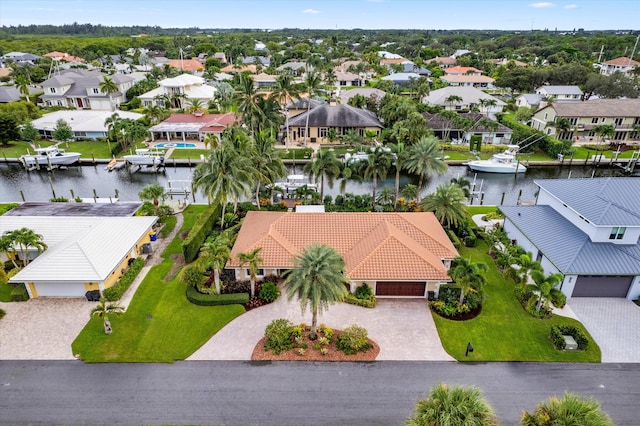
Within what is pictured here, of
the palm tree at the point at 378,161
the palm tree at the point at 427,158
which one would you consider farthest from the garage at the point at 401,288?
the palm tree at the point at 378,161

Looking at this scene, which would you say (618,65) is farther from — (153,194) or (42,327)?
(42,327)

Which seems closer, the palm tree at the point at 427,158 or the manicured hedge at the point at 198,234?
the manicured hedge at the point at 198,234

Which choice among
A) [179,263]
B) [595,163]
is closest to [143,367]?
[179,263]

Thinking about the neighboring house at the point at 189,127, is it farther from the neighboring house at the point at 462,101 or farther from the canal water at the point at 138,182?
the neighboring house at the point at 462,101

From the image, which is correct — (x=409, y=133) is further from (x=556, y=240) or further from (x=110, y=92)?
(x=110, y=92)

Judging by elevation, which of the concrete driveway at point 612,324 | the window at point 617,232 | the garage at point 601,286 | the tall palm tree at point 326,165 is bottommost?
the concrete driveway at point 612,324

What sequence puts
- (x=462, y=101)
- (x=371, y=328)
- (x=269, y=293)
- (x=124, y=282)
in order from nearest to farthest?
(x=371, y=328), (x=269, y=293), (x=124, y=282), (x=462, y=101)

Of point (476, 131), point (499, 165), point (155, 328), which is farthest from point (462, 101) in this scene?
point (155, 328)
